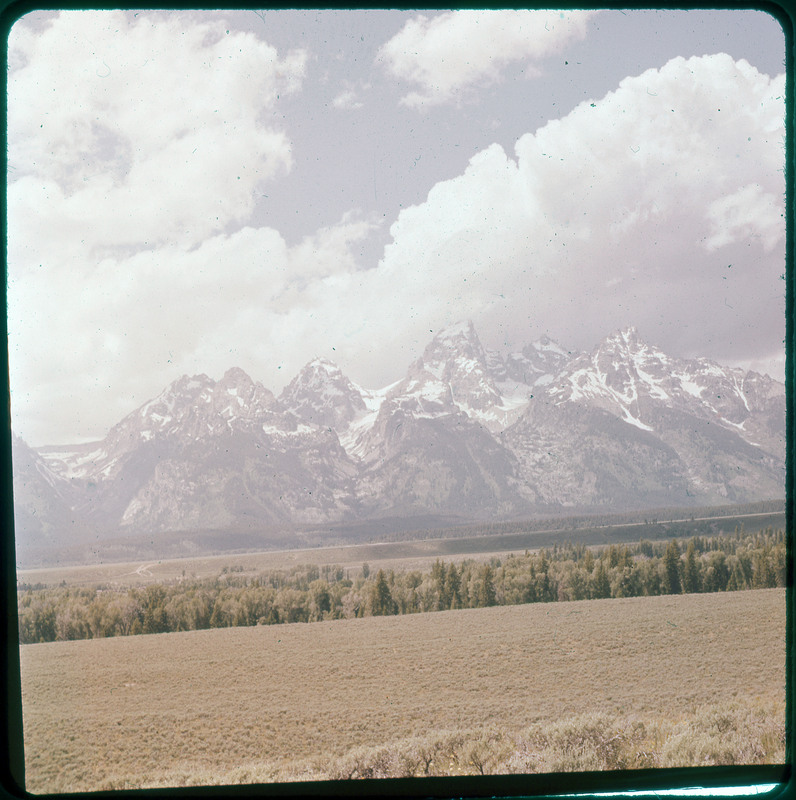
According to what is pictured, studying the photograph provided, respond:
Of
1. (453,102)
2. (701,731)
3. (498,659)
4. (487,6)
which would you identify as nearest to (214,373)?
(498,659)

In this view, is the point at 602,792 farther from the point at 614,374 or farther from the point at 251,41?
the point at 614,374

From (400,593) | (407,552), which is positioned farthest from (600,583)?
(407,552)

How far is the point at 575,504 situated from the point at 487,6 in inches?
1091

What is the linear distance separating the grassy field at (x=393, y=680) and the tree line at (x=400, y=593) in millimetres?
404

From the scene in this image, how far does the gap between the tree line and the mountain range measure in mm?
4931

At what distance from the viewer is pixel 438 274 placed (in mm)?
15422

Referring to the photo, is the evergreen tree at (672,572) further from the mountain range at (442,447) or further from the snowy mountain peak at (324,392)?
the snowy mountain peak at (324,392)

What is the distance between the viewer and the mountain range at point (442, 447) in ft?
67.7

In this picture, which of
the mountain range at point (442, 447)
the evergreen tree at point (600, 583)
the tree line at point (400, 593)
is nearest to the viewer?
the tree line at point (400, 593)

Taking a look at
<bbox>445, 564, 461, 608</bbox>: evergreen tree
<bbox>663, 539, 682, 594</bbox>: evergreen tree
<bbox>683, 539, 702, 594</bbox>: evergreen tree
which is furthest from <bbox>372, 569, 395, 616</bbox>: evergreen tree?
<bbox>683, 539, 702, 594</bbox>: evergreen tree

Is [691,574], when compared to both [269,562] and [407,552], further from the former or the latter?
[269,562]

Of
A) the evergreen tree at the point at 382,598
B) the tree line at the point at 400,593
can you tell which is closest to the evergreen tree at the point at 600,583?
the tree line at the point at 400,593

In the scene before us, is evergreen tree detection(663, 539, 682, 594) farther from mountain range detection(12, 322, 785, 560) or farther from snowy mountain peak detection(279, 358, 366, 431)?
snowy mountain peak detection(279, 358, 366, 431)

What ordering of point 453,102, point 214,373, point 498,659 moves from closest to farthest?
point 453,102
point 498,659
point 214,373
